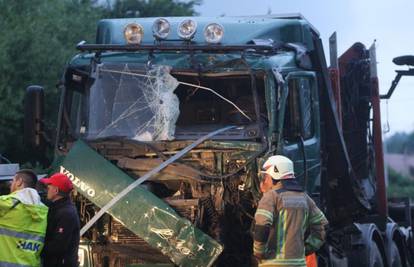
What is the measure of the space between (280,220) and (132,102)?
2.22 metres

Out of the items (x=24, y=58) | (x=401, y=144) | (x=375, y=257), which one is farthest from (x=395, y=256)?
(x=401, y=144)

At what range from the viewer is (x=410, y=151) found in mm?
46594

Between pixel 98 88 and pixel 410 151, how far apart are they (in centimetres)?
4009

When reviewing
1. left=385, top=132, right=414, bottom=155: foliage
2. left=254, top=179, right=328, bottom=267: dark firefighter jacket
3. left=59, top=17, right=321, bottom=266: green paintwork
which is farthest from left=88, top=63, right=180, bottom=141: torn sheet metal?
left=385, top=132, right=414, bottom=155: foliage

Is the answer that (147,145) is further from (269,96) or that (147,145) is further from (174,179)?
(269,96)

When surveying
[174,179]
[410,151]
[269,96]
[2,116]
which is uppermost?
[269,96]

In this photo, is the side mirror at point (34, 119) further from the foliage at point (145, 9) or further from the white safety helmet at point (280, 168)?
the foliage at point (145, 9)

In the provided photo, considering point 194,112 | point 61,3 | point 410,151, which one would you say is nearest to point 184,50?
point 194,112

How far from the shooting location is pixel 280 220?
6582 mm

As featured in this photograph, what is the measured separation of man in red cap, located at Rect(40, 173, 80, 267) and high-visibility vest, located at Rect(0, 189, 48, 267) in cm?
12

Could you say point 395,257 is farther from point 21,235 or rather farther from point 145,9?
point 145,9

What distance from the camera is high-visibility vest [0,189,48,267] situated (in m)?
6.18

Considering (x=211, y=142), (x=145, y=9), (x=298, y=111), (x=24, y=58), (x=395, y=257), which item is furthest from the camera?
(x=145, y=9)

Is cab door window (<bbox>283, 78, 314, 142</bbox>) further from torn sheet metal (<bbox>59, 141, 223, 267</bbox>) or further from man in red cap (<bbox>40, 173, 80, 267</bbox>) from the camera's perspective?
man in red cap (<bbox>40, 173, 80, 267</bbox>)
